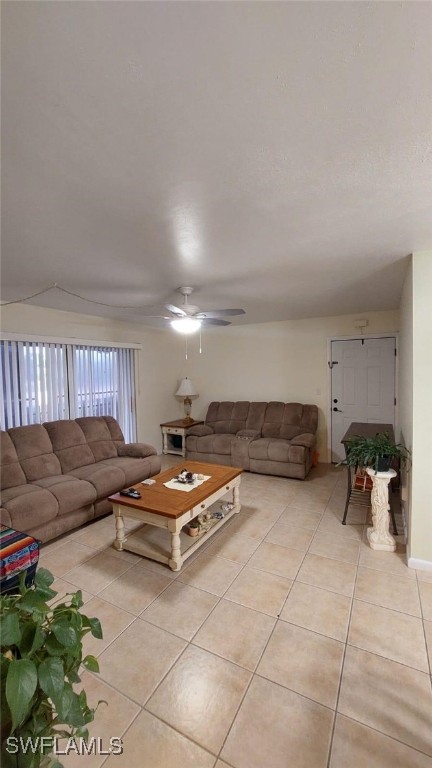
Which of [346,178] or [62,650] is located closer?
[62,650]

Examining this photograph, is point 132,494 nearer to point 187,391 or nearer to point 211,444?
point 211,444

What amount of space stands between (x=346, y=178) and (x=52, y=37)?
46.7 inches

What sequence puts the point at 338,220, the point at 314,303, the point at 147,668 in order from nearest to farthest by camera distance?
the point at 147,668 → the point at 338,220 → the point at 314,303

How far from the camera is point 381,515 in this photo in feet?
8.78

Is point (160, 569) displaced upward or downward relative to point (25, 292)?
downward

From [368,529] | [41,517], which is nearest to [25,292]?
[41,517]

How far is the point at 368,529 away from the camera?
2.83 m

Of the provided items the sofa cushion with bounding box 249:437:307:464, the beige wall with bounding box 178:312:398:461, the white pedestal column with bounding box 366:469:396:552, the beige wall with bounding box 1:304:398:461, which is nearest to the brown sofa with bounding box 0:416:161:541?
the beige wall with bounding box 1:304:398:461

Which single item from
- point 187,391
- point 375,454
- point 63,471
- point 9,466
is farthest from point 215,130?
point 187,391

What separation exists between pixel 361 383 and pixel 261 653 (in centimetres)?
387

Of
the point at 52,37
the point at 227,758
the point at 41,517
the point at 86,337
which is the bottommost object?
the point at 227,758

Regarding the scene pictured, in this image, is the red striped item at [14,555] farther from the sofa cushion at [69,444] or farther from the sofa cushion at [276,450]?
the sofa cushion at [276,450]

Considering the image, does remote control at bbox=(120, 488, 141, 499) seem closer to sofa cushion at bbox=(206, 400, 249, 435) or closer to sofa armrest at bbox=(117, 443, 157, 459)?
sofa armrest at bbox=(117, 443, 157, 459)

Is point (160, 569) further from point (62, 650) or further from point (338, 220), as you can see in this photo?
point (338, 220)
